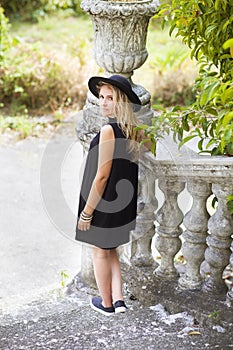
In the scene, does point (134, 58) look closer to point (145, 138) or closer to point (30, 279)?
point (145, 138)

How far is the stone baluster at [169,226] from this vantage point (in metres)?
4.30

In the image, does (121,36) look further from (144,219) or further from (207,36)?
(144,219)

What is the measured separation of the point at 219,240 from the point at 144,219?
53 centimetres

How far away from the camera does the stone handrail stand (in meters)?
4.05

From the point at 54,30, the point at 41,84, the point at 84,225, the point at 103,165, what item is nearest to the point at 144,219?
the point at 84,225

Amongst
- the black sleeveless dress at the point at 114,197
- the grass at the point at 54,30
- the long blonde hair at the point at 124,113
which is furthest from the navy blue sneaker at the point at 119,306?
the grass at the point at 54,30

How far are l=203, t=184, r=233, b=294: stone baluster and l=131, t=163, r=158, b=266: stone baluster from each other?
1.39 feet

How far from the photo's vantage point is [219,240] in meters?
4.26

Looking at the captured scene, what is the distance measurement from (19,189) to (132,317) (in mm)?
2818

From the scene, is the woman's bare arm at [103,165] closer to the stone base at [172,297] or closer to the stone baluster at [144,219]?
the stone baluster at [144,219]

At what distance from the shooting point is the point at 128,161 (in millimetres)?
4016

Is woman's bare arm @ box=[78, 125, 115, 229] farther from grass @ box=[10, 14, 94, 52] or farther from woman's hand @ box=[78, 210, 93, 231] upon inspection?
grass @ box=[10, 14, 94, 52]

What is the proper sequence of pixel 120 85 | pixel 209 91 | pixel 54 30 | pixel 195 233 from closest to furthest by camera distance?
pixel 209 91, pixel 120 85, pixel 195 233, pixel 54 30

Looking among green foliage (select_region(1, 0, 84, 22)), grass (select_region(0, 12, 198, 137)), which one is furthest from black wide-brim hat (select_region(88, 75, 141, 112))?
green foliage (select_region(1, 0, 84, 22))
